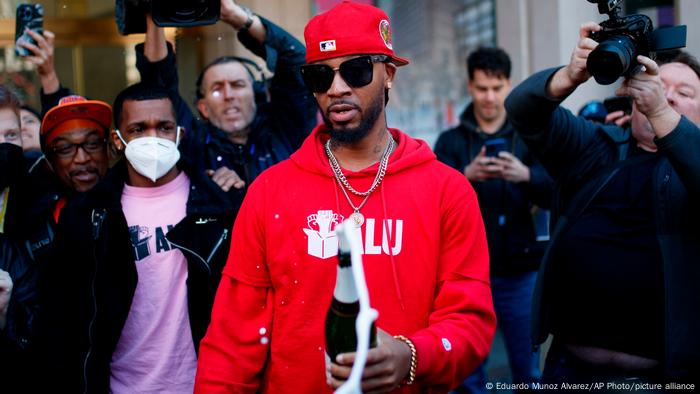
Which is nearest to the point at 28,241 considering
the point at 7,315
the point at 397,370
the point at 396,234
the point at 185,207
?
the point at 7,315

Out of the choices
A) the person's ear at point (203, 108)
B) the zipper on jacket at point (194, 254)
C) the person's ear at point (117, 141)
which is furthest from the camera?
the person's ear at point (203, 108)

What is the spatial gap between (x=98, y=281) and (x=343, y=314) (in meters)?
1.61

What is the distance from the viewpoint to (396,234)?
272 centimetres

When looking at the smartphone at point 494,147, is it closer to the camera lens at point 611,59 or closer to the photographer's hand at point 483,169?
the photographer's hand at point 483,169

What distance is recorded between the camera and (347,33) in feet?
9.25

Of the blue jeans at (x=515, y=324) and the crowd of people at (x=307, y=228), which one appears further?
the blue jeans at (x=515, y=324)

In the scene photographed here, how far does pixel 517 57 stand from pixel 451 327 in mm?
5451

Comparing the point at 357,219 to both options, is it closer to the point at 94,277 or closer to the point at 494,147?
the point at 94,277

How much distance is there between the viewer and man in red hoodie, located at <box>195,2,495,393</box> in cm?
269

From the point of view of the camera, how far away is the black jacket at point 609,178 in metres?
3.22

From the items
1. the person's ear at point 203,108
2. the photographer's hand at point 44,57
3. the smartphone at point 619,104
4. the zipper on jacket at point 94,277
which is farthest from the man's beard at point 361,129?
the photographer's hand at point 44,57

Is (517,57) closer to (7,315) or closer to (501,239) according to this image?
(501,239)

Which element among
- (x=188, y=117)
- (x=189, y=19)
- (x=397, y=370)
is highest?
(x=189, y=19)

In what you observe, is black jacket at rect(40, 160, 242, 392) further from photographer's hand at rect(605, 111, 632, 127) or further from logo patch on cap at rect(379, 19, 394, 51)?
photographer's hand at rect(605, 111, 632, 127)
